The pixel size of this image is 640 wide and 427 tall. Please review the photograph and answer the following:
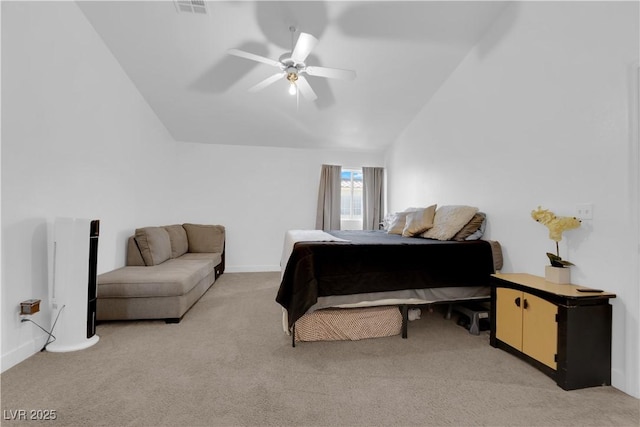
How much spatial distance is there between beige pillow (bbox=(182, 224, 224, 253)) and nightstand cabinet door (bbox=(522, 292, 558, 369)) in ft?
13.2

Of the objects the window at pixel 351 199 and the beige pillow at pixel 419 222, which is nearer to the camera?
the beige pillow at pixel 419 222

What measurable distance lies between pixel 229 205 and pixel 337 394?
161 inches

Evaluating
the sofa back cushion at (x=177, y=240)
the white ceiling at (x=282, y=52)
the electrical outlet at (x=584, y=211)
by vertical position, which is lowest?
the sofa back cushion at (x=177, y=240)

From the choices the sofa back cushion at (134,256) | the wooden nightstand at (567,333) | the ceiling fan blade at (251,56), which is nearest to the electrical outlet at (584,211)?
the wooden nightstand at (567,333)

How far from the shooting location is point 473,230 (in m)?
2.75

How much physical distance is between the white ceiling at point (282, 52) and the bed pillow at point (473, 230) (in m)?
1.90

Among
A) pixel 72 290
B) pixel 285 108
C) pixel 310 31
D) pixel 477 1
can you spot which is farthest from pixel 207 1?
pixel 72 290

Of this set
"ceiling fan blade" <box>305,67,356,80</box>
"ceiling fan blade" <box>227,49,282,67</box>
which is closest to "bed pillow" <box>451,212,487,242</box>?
"ceiling fan blade" <box>305,67,356,80</box>

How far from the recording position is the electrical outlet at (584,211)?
5.92ft

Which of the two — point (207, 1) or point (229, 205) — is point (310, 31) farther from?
point (229, 205)

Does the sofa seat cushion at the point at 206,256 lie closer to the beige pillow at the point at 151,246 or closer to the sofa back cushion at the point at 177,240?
the sofa back cushion at the point at 177,240

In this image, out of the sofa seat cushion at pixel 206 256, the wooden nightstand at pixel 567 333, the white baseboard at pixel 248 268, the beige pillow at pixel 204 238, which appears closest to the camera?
the wooden nightstand at pixel 567 333

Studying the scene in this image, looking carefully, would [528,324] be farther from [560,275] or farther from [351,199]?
[351,199]

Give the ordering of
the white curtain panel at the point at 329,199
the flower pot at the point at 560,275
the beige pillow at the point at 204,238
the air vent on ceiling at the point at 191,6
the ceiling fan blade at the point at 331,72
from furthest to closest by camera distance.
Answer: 1. the white curtain panel at the point at 329,199
2. the beige pillow at the point at 204,238
3. the ceiling fan blade at the point at 331,72
4. the air vent on ceiling at the point at 191,6
5. the flower pot at the point at 560,275
